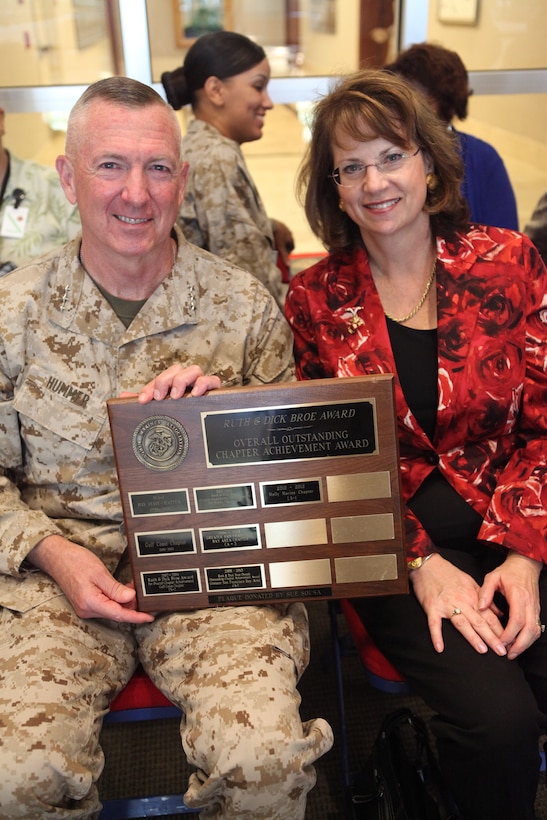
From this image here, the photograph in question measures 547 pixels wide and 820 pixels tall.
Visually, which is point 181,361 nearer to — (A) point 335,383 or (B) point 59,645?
(A) point 335,383

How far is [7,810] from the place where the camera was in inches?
52.2

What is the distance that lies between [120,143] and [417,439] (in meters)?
0.95

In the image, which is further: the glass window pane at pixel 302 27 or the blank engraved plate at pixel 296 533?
the glass window pane at pixel 302 27

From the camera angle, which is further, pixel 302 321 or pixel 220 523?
pixel 302 321

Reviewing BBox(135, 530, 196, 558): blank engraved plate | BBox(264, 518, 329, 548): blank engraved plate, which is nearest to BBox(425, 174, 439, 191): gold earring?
BBox(264, 518, 329, 548): blank engraved plate

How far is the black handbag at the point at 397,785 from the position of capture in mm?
1624

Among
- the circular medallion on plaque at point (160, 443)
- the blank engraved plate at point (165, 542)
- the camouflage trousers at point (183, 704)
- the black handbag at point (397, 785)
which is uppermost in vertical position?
the circular medallion on plaque at point (160, 443)

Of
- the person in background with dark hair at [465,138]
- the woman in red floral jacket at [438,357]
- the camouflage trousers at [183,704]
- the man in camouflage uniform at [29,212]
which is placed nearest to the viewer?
the camouflage trousers at [183,704]

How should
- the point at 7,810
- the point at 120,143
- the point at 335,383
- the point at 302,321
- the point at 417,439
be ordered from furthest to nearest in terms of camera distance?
the point at 302,321 < the point at 417,439 < the point at 120,143 < the point at 335,383 < the point at 7,810

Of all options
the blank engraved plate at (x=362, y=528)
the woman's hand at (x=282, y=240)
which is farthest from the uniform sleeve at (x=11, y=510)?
the woman's hand at (x=282, y=240)

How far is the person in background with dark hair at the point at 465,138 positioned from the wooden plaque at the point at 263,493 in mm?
1757

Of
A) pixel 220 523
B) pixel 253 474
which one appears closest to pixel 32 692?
pixel 220 523

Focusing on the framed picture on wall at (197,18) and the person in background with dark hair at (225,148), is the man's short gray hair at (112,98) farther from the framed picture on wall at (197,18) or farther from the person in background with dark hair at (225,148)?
the framed picture on wall at (197,18)

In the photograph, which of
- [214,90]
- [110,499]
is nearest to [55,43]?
[214,90]
